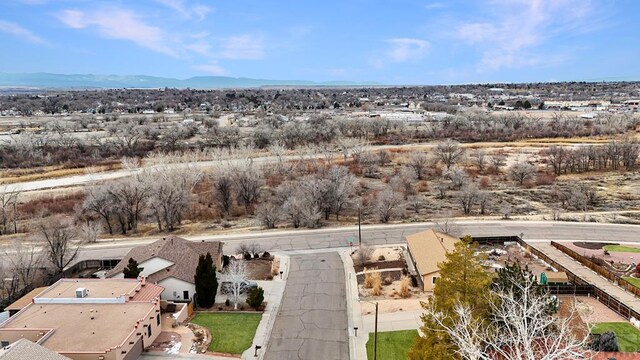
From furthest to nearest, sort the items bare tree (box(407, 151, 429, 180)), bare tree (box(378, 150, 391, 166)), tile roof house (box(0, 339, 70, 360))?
bare tree (box(378, 150, 391, 166)) < bare tree (box(407, 151, 429, 180)) < tile roof house (box(0, 339, 70, 360))

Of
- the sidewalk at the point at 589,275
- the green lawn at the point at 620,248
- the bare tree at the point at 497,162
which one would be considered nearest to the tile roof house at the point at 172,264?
the sidewalk at the point at 589,275

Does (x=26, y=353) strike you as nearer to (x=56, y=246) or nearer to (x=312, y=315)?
(x=312, y=315)

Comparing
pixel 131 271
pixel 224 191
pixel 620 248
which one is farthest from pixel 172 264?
pixel 620 248

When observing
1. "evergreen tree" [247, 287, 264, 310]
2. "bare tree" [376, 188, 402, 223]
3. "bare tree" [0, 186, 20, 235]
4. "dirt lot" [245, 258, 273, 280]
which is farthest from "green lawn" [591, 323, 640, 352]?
"bare tree" [0, 186, 20, 235]

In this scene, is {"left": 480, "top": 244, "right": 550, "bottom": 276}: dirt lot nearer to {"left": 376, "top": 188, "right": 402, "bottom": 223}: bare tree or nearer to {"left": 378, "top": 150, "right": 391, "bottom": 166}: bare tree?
{"left": 376, "top": 188, "right": 402, "bottom": 223}: bare tree

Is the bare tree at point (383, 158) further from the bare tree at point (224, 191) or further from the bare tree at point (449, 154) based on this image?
the bare tree at point (224, 191)

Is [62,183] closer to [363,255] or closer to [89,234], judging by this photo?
[89,234]
